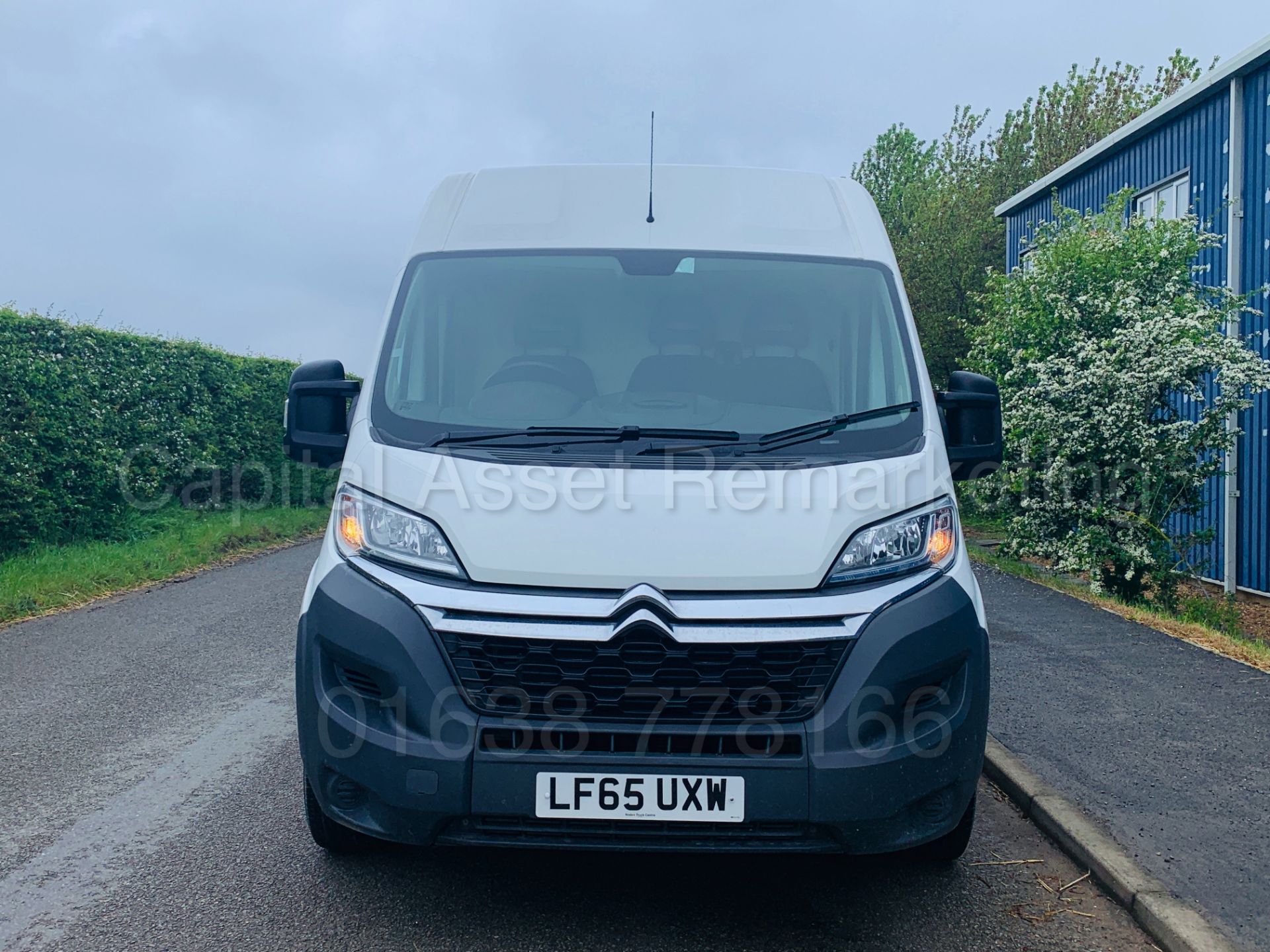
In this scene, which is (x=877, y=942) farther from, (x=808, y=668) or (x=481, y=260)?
(x=481, y=260)

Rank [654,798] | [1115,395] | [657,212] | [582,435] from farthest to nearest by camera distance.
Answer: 1. [1115,395]
2. [657,212]
3. [582,435]
4. [654,798]

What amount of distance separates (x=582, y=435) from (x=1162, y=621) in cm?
676

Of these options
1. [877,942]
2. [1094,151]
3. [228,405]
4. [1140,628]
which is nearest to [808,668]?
[877,942]

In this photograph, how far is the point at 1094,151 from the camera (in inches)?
659

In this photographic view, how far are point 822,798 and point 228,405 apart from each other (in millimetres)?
14856

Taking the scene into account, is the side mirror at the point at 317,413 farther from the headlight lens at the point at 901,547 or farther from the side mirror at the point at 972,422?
the side mirror at the point at 972,422

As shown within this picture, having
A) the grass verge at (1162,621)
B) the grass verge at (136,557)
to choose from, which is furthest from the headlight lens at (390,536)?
the grass verge at (136,557)

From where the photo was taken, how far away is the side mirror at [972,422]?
412 cm

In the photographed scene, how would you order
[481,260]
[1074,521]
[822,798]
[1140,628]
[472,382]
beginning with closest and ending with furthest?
[822,798]
[472,382]
[481,260]
[1140,628]
[1074,521]

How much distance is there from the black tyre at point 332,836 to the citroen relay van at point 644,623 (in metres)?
0.01

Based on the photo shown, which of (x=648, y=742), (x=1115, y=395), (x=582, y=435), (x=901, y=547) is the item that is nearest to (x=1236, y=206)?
(x=1115, y=395)

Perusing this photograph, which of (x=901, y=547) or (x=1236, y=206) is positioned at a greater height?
(x=1236, y=206)

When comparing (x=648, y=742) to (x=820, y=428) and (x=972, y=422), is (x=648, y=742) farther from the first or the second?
(x=972, y=422)

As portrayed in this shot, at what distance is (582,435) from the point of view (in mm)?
3602
